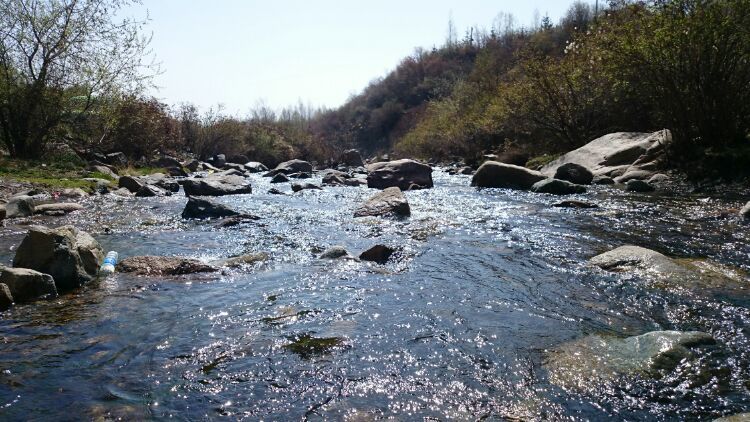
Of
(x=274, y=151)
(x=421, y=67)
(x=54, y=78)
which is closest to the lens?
(x=54, y=78)

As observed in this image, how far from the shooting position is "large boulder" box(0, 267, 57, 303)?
5.25 meters

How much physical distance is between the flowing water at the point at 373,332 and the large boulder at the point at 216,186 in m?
7.02

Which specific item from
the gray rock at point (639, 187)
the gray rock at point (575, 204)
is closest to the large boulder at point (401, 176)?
the gray rock at point (575, 204)

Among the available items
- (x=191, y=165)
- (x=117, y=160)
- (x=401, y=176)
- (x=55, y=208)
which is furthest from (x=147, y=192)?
(x=191, y=165)

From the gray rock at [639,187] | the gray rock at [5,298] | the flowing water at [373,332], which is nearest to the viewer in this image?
the flowing water at [373,332]

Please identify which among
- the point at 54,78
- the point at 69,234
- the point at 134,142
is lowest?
the point at 69,234

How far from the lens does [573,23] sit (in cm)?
6138

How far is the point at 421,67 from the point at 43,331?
7952 cm

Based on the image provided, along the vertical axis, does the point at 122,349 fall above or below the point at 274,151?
below

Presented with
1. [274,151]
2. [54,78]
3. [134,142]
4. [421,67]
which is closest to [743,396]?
[54,78]

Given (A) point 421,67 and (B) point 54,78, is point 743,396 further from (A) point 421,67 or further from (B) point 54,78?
(A) point 421,67

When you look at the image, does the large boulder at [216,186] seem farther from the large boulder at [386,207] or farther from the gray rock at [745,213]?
the gray rock at [745,213]

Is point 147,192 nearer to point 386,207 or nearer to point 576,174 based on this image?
point 386,207

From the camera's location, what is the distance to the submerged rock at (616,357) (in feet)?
12.1
